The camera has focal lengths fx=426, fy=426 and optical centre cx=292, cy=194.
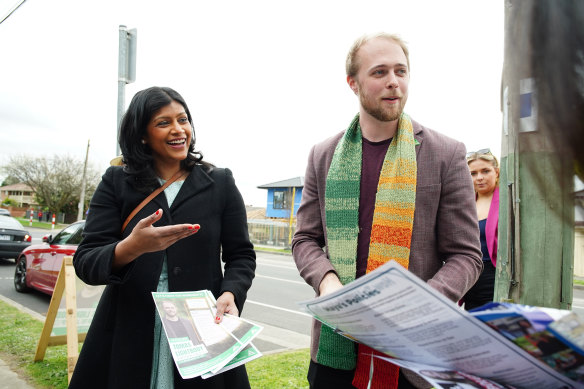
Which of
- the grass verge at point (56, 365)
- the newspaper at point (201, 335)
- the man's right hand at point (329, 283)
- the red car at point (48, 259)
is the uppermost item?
the man's right hand at point (329, 283)

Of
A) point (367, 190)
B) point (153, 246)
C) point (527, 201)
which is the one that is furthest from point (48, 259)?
point (527, 201)

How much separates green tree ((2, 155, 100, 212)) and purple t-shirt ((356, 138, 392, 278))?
154 feet

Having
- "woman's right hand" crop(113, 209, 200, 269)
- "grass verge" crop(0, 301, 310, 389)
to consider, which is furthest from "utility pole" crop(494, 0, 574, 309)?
"grass verge" crop(0, 301, 310, 389)

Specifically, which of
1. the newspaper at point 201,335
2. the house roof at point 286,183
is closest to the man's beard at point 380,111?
the newspaper at point 201,335

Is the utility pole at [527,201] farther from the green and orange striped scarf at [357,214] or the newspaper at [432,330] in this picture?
the green and orange striped scarf at [357,214]

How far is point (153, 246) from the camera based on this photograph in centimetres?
160

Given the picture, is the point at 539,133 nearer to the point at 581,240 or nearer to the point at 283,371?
the point at 581,240

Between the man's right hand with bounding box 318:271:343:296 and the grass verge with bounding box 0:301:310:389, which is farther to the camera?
the grass verge with bounding box 0:301:310:389

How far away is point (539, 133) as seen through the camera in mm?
589

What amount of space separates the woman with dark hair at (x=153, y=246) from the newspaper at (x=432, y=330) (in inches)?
35.7

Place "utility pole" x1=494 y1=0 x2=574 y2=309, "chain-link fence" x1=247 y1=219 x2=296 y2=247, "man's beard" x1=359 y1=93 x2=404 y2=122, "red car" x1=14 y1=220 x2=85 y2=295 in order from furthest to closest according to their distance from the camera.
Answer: "chain-link fence" x1=247 y1=219 x2=296 y2=247 → "red car" x1=14 y1=220 x2=85 y2=295 → "man's beard" x1=359 y1=93 x2=404 y2=122 → "utility pole" x1=494 y1=0 x2=574 y2=309

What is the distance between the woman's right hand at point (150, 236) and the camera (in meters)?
1.52

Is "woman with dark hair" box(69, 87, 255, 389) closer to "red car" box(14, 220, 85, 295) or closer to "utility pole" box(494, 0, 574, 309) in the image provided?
"utility pole" box(494, 0, 574, 309)

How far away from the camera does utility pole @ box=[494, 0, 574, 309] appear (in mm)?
597
